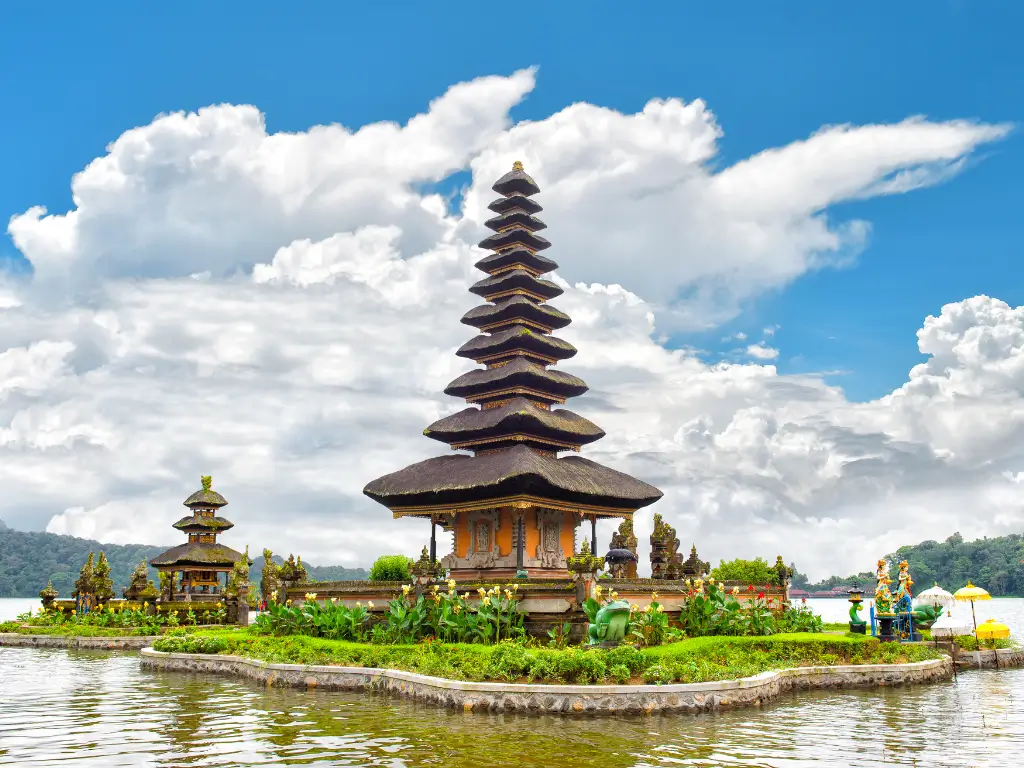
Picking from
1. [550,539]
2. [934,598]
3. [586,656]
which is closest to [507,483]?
[550,539]

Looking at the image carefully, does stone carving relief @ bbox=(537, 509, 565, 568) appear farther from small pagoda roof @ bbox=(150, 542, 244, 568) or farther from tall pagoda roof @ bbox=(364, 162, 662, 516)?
small pagoda roof @ bbox=(150, 542, 244, 568)

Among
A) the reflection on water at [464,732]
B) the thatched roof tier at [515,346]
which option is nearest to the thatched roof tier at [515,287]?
the thatched roof tier at [515,346]

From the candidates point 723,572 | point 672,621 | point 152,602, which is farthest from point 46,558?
point 672,621

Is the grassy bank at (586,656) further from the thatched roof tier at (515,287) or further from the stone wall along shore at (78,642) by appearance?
the thatched roof tier at (515,287)

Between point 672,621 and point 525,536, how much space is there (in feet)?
27.2

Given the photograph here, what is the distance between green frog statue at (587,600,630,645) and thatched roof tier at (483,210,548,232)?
2564 centimetres

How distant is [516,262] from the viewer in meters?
43.7

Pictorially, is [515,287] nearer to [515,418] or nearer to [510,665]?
[515,418]

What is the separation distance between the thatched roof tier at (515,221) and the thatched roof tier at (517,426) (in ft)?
33.0

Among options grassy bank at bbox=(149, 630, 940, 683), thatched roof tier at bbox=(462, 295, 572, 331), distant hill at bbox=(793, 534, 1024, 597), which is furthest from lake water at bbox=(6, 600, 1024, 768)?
distant hill at bbox=(793, 534, 1024, 597)

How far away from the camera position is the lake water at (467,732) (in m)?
15.2

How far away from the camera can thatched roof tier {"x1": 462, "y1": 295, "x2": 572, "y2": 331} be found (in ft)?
138

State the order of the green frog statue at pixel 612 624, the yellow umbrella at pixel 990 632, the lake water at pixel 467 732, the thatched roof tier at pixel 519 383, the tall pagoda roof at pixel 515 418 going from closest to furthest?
the lake water at pixel 467 732
the green frog statue at pixel 612 624
the tall pagoda roof at pixel 515 418
the yellow umbrella at pixel 990 632
the thatched roof tier at pixel 519 383

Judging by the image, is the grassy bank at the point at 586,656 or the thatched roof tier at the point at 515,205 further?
the thatched roof tier at the point at 515,205
